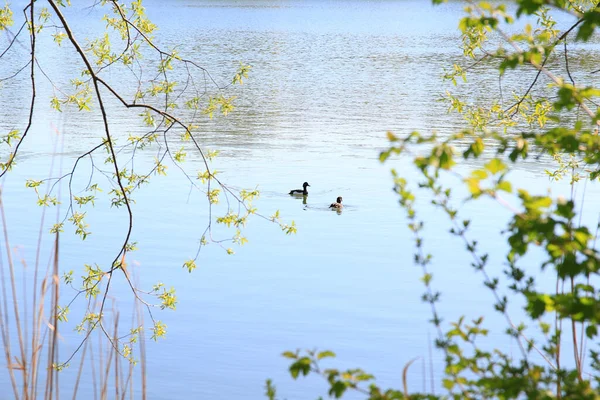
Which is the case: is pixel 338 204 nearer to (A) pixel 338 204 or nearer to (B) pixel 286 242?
(A) pixel 338 204

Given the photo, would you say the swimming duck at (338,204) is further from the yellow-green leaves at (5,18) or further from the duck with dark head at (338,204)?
the yellow-green leaves at (5,18)

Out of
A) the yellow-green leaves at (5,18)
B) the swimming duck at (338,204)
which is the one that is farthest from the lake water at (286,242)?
the yellow-green leaves at (5,18)

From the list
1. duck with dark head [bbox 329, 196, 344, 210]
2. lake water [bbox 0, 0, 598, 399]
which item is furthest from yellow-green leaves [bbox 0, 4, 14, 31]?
duck with dark head [bbox 329, 196, 344, 210]

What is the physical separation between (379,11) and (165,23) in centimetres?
2605

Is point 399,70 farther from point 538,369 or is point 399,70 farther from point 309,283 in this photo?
point 538,369

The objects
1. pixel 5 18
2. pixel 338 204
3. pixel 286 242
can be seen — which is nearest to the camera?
pixel 5 18

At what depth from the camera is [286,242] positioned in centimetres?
1229

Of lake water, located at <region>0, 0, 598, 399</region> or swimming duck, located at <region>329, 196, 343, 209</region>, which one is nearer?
lake water, located at <region>0, 0, 598, 399</region>

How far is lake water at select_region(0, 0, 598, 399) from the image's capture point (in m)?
8.46

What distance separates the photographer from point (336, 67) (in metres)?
32.7

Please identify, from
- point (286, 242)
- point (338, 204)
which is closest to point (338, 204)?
point (338, 204)

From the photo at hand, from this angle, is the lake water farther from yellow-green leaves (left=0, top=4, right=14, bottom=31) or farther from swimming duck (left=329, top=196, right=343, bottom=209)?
yellow-green leaves (left=0, top=4, right=14, bottom=31)

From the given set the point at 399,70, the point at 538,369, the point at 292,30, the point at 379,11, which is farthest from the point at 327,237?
the point at 379,11

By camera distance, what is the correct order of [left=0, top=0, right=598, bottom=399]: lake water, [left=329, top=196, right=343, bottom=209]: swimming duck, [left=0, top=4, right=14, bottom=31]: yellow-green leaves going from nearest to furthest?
1. [left=0, top=4, right=14, bottom=31]: yellow-green leaves
2. [left=0, top=0, right=598, bottom=399]: lake water
3. [left=329, top=196, right=343, bottom=209]: swimming duck
